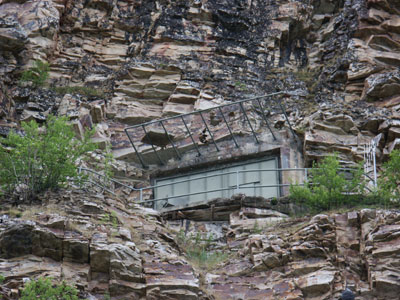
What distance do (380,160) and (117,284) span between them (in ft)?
42.1

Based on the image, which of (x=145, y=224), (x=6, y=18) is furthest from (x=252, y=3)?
(x=145, y=224)

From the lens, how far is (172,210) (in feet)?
91.0

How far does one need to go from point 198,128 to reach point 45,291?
15091mm

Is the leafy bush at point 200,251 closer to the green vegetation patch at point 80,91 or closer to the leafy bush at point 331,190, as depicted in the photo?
the leafy bush at point 331,190

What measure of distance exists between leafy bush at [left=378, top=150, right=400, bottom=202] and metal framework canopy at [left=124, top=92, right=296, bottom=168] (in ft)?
19.5

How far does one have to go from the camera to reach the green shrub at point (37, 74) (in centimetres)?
3494

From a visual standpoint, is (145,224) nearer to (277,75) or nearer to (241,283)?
(241,283)

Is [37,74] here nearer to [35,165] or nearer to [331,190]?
[35,165]

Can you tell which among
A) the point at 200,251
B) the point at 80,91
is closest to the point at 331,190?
the point at 200,251

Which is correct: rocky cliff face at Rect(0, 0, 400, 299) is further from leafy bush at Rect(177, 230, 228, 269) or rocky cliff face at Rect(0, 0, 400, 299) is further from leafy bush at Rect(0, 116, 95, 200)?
leafy bush at Rect(0, 116, 95, 200)

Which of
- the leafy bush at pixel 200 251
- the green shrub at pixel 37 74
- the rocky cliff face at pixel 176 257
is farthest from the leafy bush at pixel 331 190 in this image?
the green shrub at pixel 37 74

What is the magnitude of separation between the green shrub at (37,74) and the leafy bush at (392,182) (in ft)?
50.1

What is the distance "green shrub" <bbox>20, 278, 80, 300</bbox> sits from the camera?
1817 cm

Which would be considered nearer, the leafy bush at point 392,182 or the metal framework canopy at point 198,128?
the leafy bush at point 392,182
